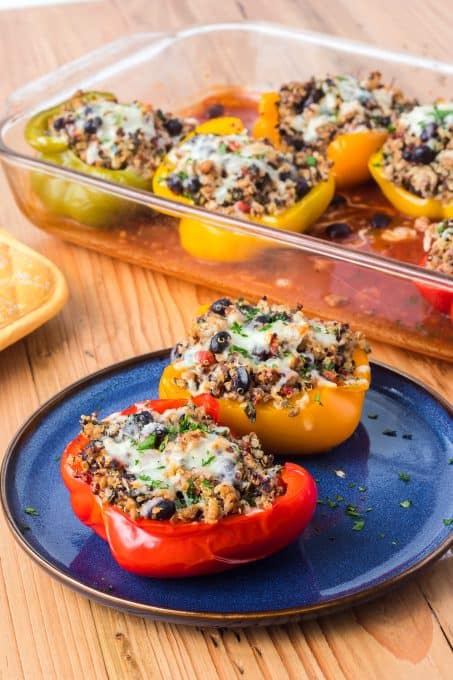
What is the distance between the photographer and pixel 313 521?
6.80 ft

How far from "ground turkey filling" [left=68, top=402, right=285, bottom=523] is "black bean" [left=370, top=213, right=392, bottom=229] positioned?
4.24 ft

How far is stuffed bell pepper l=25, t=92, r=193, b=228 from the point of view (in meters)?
3.09

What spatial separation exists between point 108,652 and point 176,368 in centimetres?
63

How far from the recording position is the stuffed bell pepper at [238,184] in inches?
114

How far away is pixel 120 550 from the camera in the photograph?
1.88 metres

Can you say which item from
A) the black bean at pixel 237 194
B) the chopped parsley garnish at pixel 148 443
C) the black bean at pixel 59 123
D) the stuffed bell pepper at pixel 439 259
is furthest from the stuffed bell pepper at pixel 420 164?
the chopped parsley garnish at pixel 148 443

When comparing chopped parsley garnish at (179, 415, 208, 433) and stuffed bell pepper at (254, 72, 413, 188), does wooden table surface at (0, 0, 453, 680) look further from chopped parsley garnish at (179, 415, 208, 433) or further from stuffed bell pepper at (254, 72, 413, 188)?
stuffed bell pepper at (254, 72, 413, 188)

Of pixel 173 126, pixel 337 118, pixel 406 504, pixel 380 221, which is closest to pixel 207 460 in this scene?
pixel 406 504

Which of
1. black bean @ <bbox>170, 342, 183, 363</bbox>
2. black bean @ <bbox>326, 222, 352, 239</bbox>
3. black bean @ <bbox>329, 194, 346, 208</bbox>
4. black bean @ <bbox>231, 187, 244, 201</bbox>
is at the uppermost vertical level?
black bean @ <bbox>170, 342, 183, 363</bbox>

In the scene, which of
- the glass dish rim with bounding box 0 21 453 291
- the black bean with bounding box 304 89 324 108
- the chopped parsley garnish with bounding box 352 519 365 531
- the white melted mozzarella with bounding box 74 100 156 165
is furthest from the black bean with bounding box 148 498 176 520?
the black bean with bounding box 304 89 324 108

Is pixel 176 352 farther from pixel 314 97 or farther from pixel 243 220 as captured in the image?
pixel 314 97

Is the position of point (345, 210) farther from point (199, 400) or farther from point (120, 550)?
point (120, 550)

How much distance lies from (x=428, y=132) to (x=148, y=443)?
1.64 m

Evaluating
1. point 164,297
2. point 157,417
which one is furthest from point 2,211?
point 157,417
